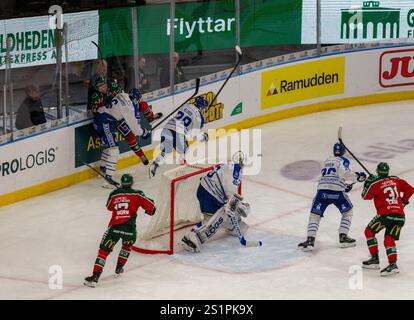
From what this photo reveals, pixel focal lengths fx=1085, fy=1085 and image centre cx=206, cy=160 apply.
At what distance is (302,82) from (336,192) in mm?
4953

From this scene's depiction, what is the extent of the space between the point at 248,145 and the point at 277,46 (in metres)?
1.65

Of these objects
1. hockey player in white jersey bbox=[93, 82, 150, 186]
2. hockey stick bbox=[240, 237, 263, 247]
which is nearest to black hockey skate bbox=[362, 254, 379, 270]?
hockey stick bbox=[240, 237, 263, 247]

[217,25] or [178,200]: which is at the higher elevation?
[217,25]

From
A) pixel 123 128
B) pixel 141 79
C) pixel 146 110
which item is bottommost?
pixel 123 128

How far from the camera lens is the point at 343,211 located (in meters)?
10.3

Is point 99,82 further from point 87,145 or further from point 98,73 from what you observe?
point 87,145

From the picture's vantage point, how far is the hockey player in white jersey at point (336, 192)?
10133 mm

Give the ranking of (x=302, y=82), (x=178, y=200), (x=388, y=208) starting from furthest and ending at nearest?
(x=302, y=82) < (x=178, y=200) < (x=388, y=208)

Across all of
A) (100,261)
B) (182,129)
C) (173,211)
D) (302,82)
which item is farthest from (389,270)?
(302,82)

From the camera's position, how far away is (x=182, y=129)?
470 inches

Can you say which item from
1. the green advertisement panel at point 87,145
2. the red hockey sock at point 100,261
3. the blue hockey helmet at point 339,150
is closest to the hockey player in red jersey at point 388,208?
the blue hockey helmet at point 339,150
